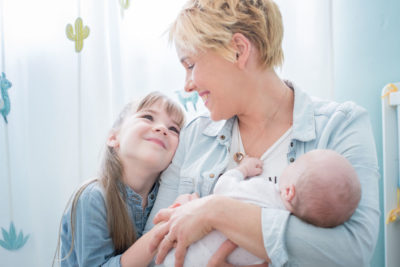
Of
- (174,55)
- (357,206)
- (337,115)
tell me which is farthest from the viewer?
(174,55)

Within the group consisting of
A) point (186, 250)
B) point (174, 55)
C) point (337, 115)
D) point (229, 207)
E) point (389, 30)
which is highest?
point (389, 30)

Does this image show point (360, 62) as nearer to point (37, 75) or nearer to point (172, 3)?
point (172, 3)

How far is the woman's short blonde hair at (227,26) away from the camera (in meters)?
1.07

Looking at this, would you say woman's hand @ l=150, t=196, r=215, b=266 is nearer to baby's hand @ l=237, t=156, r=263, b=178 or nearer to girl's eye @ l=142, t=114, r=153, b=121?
baby's hand @ l=237, t=156, r=263, b=178

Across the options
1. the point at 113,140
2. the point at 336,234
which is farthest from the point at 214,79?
the point at 336,234

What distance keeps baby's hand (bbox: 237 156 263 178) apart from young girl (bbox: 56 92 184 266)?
12.1 inches

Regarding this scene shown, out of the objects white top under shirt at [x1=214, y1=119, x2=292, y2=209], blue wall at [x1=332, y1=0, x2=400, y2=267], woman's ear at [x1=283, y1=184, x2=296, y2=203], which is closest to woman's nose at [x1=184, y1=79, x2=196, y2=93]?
white top under shirt at [x1=214, y1=119, x2=292, y2=209]

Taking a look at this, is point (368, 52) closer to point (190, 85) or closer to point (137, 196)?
point (190, 85)

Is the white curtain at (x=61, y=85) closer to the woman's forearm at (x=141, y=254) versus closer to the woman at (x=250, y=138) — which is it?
the woman at (x=250, y=138)

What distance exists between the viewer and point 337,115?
1.01 m

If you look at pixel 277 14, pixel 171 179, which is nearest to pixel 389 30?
pixel 277 14

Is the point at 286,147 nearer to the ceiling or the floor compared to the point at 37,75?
nearer to the floor

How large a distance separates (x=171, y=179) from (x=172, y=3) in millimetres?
870

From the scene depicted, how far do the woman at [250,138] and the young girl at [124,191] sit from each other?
8 cm
